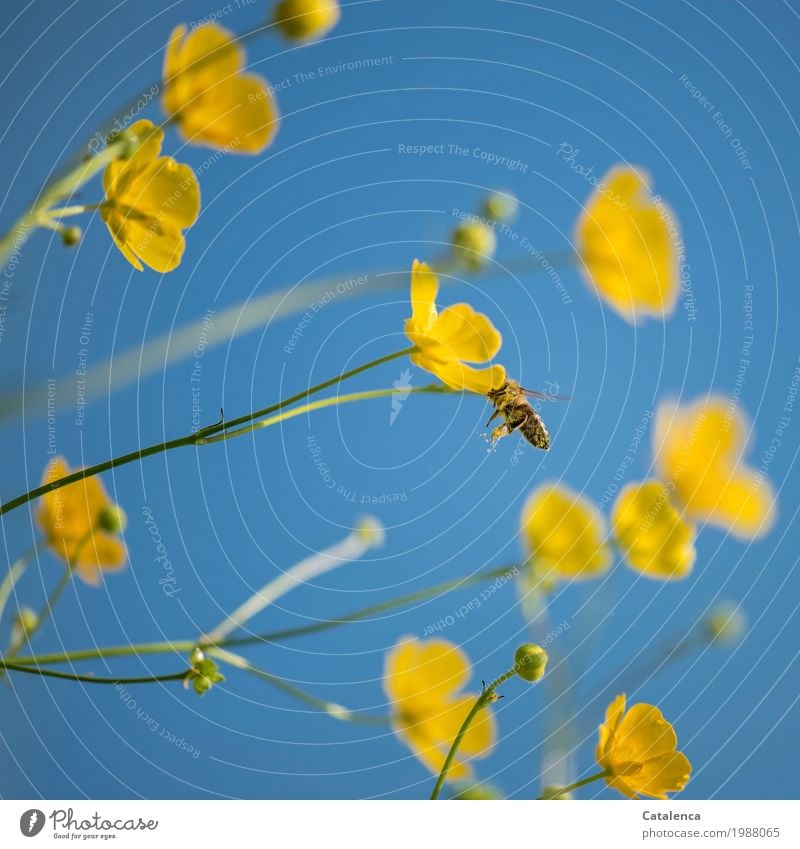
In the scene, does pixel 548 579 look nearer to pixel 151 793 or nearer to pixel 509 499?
pixel 509 499

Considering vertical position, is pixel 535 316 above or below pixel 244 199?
below

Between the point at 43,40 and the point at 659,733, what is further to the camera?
the point at 43,40

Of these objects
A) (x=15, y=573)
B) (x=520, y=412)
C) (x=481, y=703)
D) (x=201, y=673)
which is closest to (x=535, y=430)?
(x=520, y=412)

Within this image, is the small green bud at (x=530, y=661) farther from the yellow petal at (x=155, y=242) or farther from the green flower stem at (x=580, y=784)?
the yellow petal at (x=155, y=242)
